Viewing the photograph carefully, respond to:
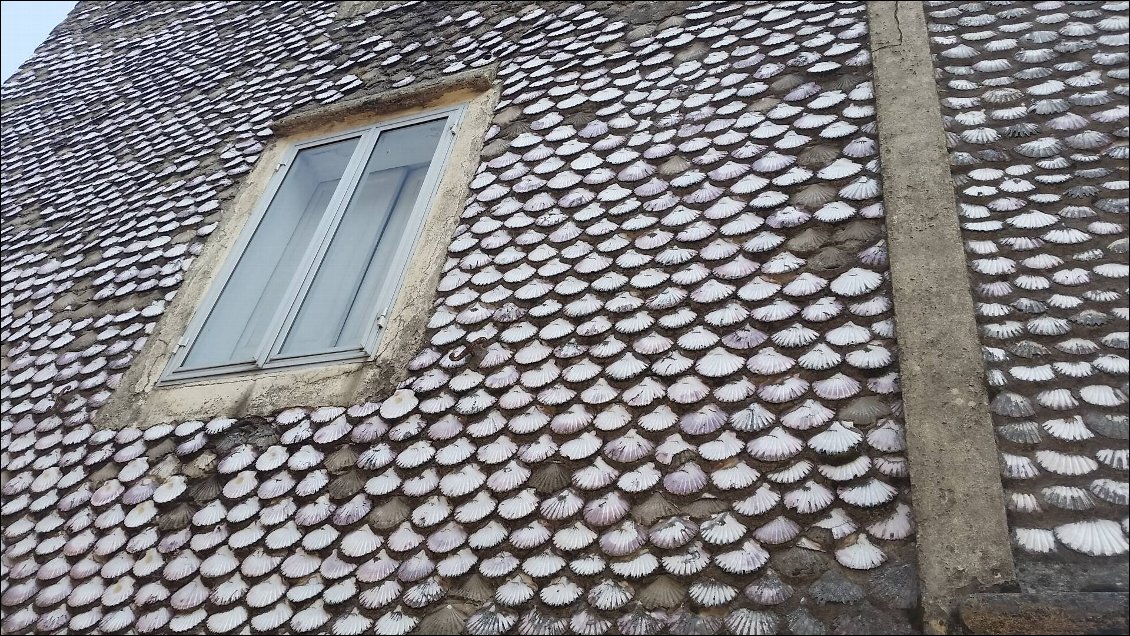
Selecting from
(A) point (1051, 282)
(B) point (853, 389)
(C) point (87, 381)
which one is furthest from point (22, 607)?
(A) point (1051, 282)

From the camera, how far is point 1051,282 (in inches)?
97.3

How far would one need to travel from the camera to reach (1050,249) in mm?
2545

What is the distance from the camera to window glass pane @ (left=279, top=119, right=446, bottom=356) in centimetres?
355

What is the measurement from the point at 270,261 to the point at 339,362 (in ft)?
3.54

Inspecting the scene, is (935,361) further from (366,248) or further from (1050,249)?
(366,248)

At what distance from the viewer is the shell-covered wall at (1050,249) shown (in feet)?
6.76

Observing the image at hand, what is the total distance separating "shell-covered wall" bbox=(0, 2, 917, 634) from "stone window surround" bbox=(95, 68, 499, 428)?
9 centimetres

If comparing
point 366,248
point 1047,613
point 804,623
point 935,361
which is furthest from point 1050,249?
point 366,248

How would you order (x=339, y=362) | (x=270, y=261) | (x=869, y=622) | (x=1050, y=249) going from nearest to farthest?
(x=869, y=622)
(x=1050, y=249)
(x=339, y=362)
(x=270, y=261)

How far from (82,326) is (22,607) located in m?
1.57

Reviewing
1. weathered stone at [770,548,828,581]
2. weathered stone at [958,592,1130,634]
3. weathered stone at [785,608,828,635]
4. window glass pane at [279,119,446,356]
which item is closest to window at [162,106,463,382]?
window glass pane at [279,119,446,356]

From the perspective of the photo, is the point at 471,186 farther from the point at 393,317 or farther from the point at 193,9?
the point at 193,9

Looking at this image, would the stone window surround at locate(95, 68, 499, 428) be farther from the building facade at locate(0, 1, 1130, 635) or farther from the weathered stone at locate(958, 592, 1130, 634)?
the weathered stone at locate(958, 592, 1130, 634)

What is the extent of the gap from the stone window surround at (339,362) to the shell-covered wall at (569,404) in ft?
0.31
